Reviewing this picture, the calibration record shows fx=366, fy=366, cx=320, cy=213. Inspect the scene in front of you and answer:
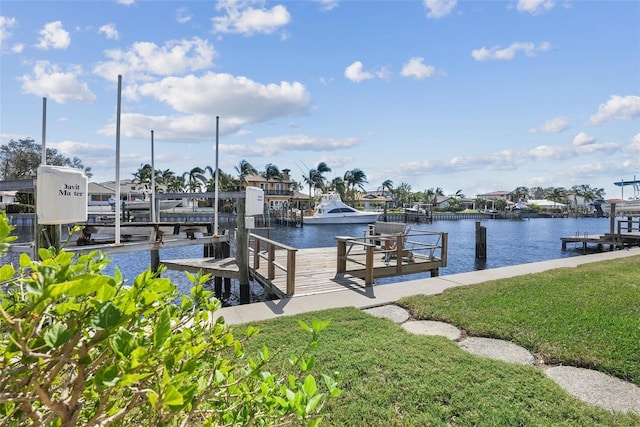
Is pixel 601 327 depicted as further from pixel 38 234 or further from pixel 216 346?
pixel 38 234

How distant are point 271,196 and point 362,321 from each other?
190 feet

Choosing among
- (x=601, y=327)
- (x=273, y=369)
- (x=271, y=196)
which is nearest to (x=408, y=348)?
(x=273, y=369)

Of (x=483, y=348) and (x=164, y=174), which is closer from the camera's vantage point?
(x=483, y=348)

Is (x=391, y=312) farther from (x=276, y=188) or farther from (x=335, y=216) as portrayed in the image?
(x=276, y=188)

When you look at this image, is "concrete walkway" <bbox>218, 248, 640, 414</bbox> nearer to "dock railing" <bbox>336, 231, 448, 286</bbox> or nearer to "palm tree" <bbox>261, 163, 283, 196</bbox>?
"dock railing" <bbox>336, 231, 448, 286</bbox>

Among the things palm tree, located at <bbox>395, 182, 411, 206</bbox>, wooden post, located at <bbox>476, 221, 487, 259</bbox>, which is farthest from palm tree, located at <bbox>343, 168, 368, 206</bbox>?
wooden post, located at <bbox>476, 221, 487, 259</bbox>

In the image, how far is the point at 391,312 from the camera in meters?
5.51

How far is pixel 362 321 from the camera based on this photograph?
4.87m

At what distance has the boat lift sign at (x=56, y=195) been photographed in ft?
13.5

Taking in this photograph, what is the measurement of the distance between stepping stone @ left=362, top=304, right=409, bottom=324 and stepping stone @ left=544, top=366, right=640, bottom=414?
199 cm

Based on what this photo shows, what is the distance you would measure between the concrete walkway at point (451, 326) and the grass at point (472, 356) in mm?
165

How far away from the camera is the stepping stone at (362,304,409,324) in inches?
204

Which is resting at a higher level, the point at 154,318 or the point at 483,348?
the point at 154,318

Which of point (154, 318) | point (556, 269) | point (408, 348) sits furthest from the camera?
point (556, 269)
